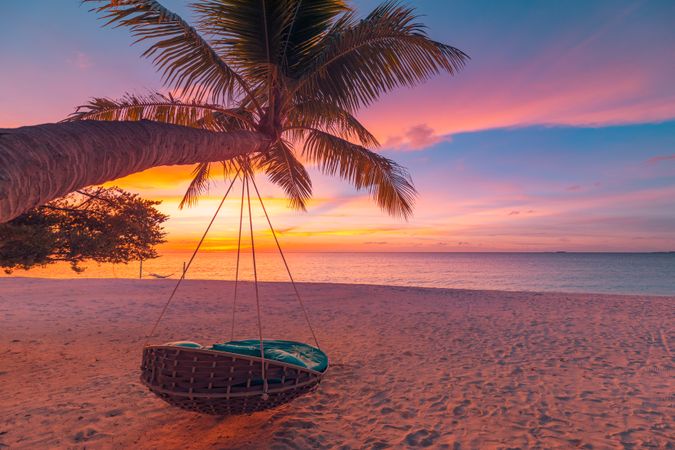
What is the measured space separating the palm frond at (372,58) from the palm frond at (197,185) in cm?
345

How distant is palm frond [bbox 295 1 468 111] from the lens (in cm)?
497

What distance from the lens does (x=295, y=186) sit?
8742 mm

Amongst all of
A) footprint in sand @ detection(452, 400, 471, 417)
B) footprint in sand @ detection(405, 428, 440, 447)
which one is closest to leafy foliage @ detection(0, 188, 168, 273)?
footprint in sand @ detection(405, 428, 440, 447)

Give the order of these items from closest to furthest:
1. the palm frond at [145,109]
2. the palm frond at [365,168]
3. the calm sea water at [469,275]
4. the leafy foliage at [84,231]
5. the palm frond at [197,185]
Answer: the leafy foliage at [84,231], the palm frond at [145,109], the palm frond at [365,168], the palm frond at [197,185], the calm sea water at [469,275]

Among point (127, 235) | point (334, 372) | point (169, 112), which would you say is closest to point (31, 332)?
point (127, 235)

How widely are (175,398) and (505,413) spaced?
11.0 ft

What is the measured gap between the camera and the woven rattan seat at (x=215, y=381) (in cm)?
311

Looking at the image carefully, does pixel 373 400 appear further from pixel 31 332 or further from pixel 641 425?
pixel 31 332

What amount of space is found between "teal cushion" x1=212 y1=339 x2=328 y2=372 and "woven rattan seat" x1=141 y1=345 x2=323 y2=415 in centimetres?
30

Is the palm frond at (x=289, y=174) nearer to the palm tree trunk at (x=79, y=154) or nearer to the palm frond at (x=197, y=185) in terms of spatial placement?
the palm frond at (x=197, y=185)

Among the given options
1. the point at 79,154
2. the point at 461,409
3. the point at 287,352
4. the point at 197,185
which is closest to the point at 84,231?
the point at 79,154

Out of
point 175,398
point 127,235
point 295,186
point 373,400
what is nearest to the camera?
point 175,398

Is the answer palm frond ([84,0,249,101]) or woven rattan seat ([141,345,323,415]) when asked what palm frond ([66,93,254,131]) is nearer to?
palm frond ([84,0,249,101])

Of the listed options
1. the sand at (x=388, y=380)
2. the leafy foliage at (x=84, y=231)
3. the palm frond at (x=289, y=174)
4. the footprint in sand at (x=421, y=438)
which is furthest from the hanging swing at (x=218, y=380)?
the palm frond at (x=289, y=174)
